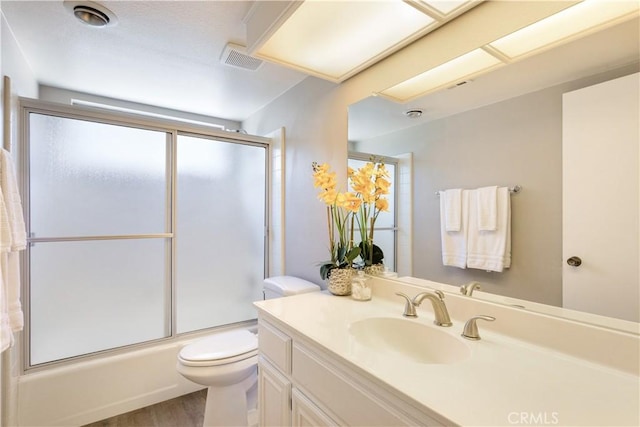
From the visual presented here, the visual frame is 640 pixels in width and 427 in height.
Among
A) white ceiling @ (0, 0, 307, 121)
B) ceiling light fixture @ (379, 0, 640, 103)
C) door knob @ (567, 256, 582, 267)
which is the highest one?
white ceiling @ (0, 0, 307, 121)

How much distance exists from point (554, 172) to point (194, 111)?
2962 millimetres

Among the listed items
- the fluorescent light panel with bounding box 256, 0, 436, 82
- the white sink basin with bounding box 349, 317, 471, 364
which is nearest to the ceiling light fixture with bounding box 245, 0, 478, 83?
the fluorescent light panel with bounding box 256, 0, 436, 82

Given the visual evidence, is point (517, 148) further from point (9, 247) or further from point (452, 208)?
point (9, 247)

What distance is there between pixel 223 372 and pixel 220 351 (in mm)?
114

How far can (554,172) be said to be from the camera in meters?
0.99

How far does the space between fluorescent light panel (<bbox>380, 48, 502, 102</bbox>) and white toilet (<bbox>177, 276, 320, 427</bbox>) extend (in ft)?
5.36

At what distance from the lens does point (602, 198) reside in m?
0.89

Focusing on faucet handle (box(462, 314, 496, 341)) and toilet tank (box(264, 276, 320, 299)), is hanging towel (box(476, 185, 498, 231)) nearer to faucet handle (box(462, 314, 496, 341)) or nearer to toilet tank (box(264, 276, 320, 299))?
faucet handle (box(462, 314, 496, 341))

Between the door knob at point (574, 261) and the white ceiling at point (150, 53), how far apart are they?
5.68 feet

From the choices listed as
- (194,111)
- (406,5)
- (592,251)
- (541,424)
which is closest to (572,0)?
(406,5)

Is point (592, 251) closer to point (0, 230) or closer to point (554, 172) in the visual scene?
point (554, 172)

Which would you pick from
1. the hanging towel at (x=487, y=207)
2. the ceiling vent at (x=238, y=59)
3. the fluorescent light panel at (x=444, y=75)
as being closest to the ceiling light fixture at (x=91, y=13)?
the ceiling vent at (x=238, y=59)

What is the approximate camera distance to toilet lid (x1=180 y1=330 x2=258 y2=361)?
1.65m
